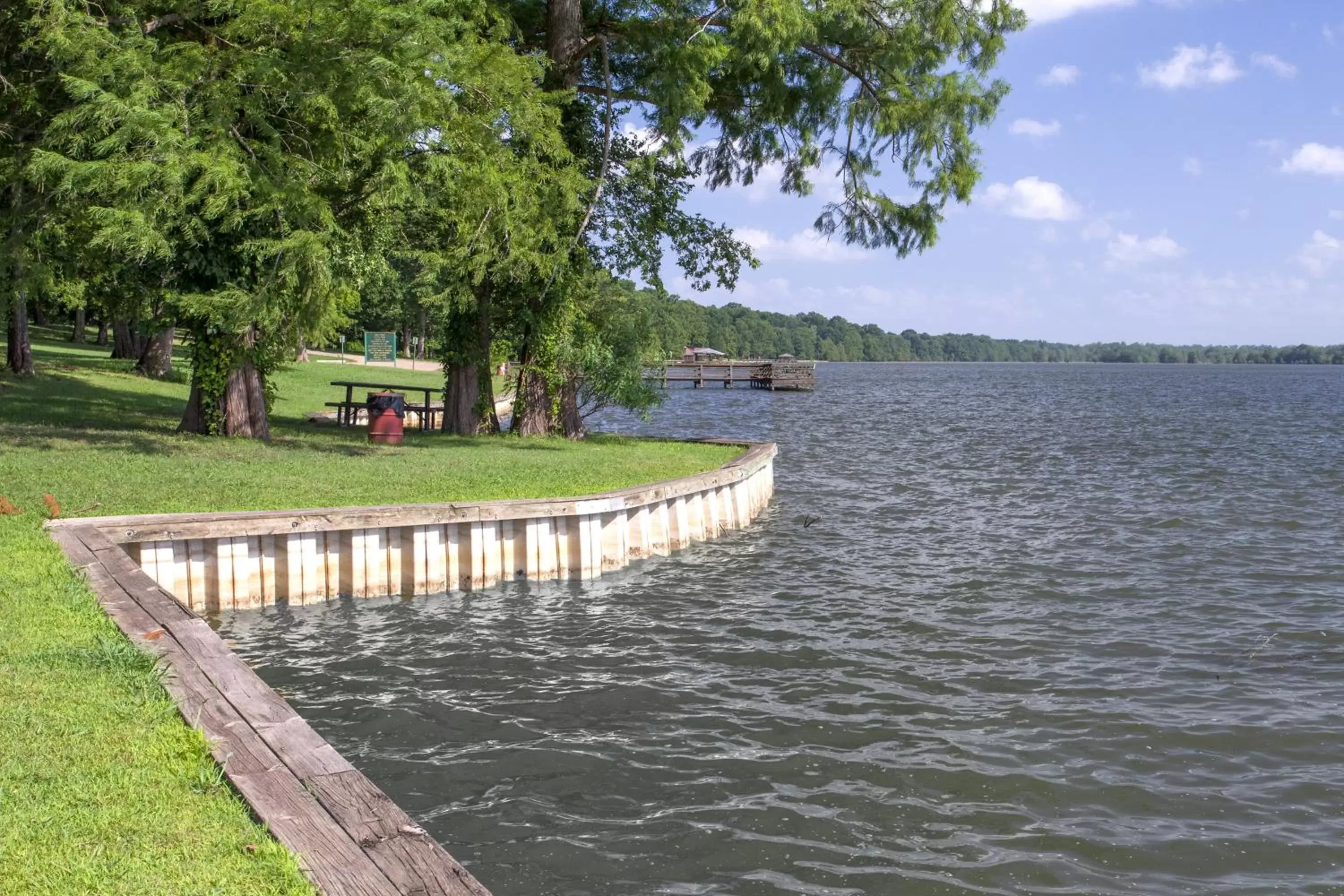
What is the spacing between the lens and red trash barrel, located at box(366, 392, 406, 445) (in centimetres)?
2077

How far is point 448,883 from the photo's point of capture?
14.4 feet

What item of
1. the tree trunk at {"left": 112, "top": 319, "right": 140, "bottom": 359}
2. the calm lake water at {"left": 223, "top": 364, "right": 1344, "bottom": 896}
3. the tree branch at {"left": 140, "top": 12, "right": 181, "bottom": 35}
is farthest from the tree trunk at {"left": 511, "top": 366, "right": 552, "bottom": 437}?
the tree trunk at {"left": 112, "top": 319, "right": 140, "bottom": 359}

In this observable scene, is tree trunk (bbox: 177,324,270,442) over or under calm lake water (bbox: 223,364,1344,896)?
over

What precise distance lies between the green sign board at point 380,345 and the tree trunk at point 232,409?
42.8 m

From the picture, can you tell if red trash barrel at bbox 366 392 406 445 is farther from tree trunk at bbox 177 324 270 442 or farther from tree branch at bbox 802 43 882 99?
tree branch at bbox 802 43 882 99

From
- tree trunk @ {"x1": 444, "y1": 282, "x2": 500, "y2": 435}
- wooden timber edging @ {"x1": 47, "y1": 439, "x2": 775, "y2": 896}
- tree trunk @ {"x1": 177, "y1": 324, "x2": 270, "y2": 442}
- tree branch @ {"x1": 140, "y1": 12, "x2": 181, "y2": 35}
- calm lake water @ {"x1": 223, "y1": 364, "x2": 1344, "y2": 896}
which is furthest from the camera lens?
tree trunk @ {"x1": 444, "y1": 282, "x2": 500, "y2": 435}

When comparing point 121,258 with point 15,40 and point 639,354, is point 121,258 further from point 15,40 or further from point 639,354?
point 639,354

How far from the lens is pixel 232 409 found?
19.0 metres

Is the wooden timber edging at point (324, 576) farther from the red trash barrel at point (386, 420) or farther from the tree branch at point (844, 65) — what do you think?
the tree branch at point (844, 65)

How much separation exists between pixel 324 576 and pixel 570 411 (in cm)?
1211

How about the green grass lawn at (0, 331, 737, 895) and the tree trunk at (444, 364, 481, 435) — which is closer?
the green grass lawn at (0, 331, 737, 895)

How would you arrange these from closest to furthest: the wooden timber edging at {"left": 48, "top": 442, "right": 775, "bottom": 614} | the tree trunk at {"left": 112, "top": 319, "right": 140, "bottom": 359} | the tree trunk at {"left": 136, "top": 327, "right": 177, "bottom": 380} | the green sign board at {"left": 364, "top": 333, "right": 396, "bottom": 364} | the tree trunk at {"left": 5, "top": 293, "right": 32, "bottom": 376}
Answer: the wooden timber edging at {"left": 48, "top": 442, "right": 775, "bottom": 614}, the tree trunk at {"left": 5, "top": 293, "right": 32, "bottom": 376}, the tree trunk at {"left": 136, "top": 327, "right": 177, "bottom": 380}, the tree trunk at {"left": 112, "top": 319, "right": 140, "bottom": 359}, the green sign board at {"left": 364, "top": 333, "right": 396, "bottom": 364}

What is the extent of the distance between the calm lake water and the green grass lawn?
1.88 m

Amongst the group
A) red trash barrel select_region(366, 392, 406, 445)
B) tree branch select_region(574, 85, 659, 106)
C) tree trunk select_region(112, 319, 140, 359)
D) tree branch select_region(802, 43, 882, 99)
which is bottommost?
red trash barrel select_region(366, 392, 406, 445)
